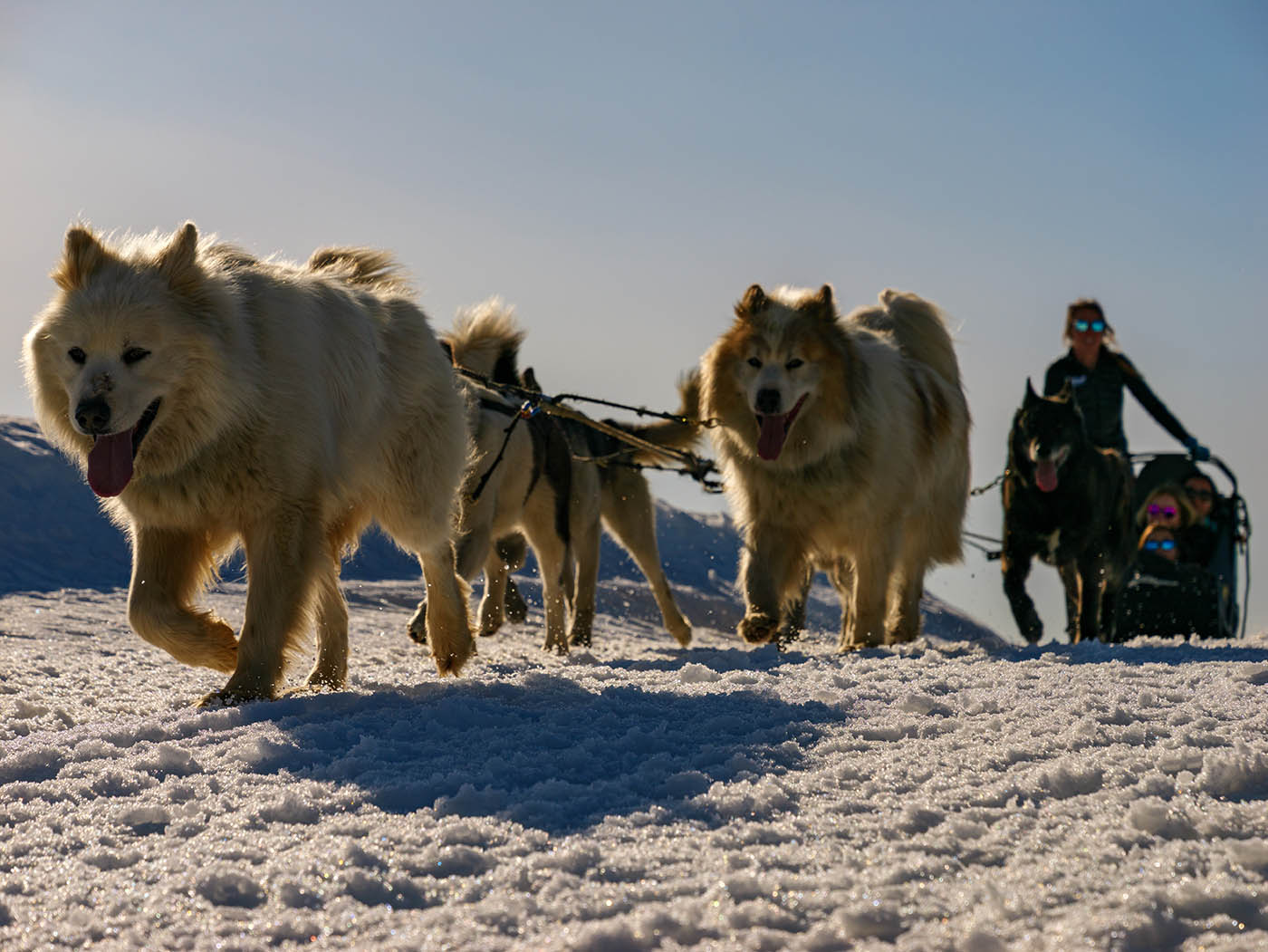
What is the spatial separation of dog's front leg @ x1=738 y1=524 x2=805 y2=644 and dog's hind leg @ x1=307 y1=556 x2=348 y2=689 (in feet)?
8.27

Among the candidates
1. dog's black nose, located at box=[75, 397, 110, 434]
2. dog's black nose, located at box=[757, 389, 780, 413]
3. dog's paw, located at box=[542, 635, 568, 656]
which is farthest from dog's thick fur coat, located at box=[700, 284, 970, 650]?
dog's black nose, located at box=[75, 397, 110, 434]

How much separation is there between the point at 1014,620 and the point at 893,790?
5.96 metres

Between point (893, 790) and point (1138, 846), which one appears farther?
point (893, 790)

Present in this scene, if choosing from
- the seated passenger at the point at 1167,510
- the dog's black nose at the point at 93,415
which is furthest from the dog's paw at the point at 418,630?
the seated passenger at the point at 1167,510

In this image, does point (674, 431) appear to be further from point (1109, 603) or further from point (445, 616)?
point (445, 616)

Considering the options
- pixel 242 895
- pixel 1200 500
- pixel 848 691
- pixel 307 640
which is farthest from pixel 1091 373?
pixel 242 895

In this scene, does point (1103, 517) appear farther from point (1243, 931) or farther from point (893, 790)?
point (1243, 931)

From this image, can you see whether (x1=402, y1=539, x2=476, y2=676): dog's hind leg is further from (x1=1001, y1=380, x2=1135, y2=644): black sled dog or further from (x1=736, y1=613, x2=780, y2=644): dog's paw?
(x1=1001, y1=380, x2=1135, y2=644): black sled dog

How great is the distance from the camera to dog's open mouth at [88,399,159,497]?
428cm

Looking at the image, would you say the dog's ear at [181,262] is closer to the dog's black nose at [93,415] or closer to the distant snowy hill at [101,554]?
the dog's black nose at [93,415]

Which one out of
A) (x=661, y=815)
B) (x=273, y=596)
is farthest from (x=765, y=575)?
(x=661, y=815)

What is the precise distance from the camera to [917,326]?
901 cm

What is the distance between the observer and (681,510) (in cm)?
2580

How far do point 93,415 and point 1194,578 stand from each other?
23.9 ft
